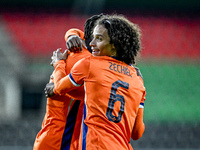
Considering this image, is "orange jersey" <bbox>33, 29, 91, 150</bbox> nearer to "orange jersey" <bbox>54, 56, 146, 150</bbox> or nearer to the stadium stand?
"orange jersey" <bbox>54, 56, 146, 150</bbox>

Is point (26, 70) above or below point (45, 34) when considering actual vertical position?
below

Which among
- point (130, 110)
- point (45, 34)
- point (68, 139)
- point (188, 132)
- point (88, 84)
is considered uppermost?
point (88, 84)

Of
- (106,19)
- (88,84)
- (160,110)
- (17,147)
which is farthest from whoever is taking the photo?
(160,110)

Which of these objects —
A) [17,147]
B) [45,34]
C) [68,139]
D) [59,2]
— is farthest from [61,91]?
[59,2]

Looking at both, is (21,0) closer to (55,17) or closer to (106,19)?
(55,17)

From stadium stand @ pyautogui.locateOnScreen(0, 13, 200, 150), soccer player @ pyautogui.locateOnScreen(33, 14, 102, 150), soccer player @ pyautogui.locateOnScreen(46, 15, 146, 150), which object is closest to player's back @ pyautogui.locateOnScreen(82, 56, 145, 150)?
soccer player @ pyautogui.locateOnScreen(46, 15, 146, 150)

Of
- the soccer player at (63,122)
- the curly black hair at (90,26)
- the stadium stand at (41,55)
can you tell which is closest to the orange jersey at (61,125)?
the soccer player at (63,122)

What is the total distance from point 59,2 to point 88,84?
680 centimetres

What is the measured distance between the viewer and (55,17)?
7.88 m

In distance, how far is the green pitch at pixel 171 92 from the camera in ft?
21.0

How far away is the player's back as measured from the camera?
1506 millimetres

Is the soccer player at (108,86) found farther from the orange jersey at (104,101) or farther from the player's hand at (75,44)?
the player's hand at (75,44)

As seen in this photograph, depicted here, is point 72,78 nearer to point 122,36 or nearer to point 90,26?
point 122,36

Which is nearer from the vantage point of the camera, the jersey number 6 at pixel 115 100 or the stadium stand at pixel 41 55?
the jersey number 6 at pixel 115 100
